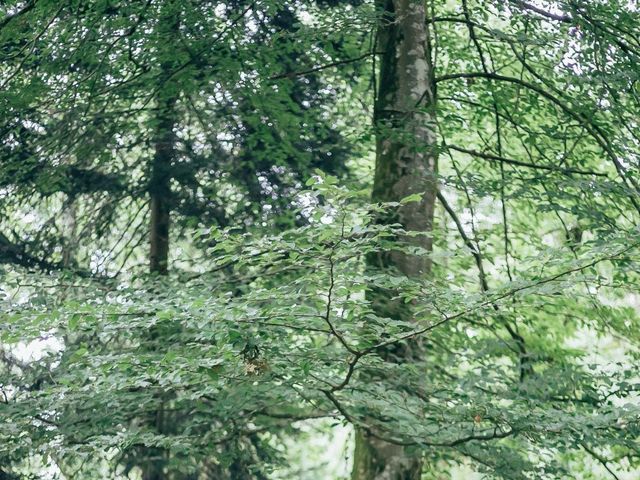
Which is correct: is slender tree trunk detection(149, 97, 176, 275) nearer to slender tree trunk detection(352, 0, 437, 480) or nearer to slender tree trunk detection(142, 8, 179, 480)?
slender tree trunk detection(142, 8, 179, 480)

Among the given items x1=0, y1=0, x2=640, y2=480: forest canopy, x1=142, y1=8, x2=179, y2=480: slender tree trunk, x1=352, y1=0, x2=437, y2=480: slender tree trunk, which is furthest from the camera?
x1=142, y1=8, x2=179, y2=480: slender tree trunk

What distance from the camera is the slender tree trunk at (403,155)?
19.9ft

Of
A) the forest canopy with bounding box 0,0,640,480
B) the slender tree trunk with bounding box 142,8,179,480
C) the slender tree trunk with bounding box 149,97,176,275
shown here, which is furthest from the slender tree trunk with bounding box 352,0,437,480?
the slender tree trunk with bounding box 149,97,176,275

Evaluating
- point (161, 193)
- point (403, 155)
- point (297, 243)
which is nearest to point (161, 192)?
point (161, 193)

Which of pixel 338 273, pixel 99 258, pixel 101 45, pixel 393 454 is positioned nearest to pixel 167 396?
pixel 99 258

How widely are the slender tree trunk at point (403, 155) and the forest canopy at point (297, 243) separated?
18 millimetres

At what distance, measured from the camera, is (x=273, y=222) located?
26.4 feet

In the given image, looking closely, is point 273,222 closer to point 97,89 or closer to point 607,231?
point 97,89

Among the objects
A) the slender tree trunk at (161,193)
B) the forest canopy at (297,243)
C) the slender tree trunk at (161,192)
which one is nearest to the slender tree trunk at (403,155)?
the forest canopy at (297,243)

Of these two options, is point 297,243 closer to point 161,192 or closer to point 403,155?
point 403,155

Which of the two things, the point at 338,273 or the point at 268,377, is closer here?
the point at 338,273

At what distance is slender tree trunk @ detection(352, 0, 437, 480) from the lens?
6.05m

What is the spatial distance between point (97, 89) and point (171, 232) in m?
1.67

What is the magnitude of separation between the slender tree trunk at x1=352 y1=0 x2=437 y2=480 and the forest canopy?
0.02 meters
